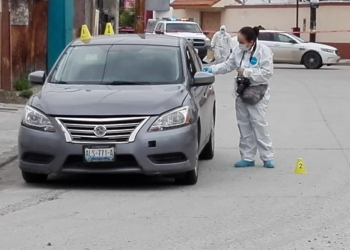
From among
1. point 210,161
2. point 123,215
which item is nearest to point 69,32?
point 210,161

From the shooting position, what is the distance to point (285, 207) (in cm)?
859

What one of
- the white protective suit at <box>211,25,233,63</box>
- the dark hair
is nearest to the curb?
the dark hair

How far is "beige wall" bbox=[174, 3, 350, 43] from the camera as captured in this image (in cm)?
4238

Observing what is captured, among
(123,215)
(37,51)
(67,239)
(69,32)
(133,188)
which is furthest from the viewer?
(69,32)

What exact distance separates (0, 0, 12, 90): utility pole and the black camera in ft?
28.6

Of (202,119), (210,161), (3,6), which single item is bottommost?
(210,161)

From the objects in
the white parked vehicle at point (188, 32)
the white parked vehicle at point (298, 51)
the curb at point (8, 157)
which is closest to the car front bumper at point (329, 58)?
the white parked vehicle at point (298, 51)

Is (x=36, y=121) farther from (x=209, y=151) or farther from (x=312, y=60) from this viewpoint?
(x=312, y=60)

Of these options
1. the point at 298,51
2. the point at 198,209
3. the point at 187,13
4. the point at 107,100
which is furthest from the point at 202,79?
the point at 187,13

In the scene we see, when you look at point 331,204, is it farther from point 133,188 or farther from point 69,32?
point 69,32

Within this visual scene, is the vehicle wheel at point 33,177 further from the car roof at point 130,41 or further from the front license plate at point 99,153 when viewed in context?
the car roof at point 130,41

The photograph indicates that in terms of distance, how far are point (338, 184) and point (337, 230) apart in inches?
94.6

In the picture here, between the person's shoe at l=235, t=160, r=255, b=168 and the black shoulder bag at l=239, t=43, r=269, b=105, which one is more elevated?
the black shoulder bag at l=239, t=43, r=269, b=105

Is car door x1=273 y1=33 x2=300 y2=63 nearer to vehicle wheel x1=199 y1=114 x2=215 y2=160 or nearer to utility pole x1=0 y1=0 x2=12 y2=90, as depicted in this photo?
utility pole x1=0 y1=0 x2=12 y2=90
